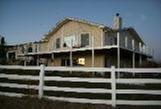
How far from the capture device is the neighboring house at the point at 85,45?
85.5 feet

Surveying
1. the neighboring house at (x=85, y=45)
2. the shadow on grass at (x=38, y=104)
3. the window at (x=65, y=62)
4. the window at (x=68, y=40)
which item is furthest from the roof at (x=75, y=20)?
the shadow on grass at (x=38, y=104)

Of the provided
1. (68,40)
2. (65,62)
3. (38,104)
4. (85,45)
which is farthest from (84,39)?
(38,104)

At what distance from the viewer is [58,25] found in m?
30.5

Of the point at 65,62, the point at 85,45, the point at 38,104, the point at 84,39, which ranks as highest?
the point at 84,39

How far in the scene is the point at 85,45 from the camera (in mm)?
27172

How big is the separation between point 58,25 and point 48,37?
2.28m

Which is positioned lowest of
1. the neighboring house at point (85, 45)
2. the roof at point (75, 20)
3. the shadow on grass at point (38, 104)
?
the shadow on grass at point (38, 104)

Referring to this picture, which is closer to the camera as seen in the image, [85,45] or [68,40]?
[85,45]

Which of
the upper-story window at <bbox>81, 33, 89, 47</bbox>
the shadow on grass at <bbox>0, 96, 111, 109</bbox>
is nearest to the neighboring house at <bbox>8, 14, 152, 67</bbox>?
the upper-story window at <bbox>81, 33, 89, 47</bbox>

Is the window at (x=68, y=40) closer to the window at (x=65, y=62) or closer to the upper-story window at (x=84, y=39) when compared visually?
the upper-story window at (x=84, y=39)

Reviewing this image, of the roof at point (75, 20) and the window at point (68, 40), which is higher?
the roof at point (75, 20)

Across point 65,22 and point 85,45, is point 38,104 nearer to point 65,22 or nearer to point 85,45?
point 85,45

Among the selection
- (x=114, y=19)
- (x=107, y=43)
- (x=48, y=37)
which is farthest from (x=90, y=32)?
(x=48, y=37)

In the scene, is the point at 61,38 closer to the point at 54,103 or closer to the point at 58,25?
the point at 58,25
